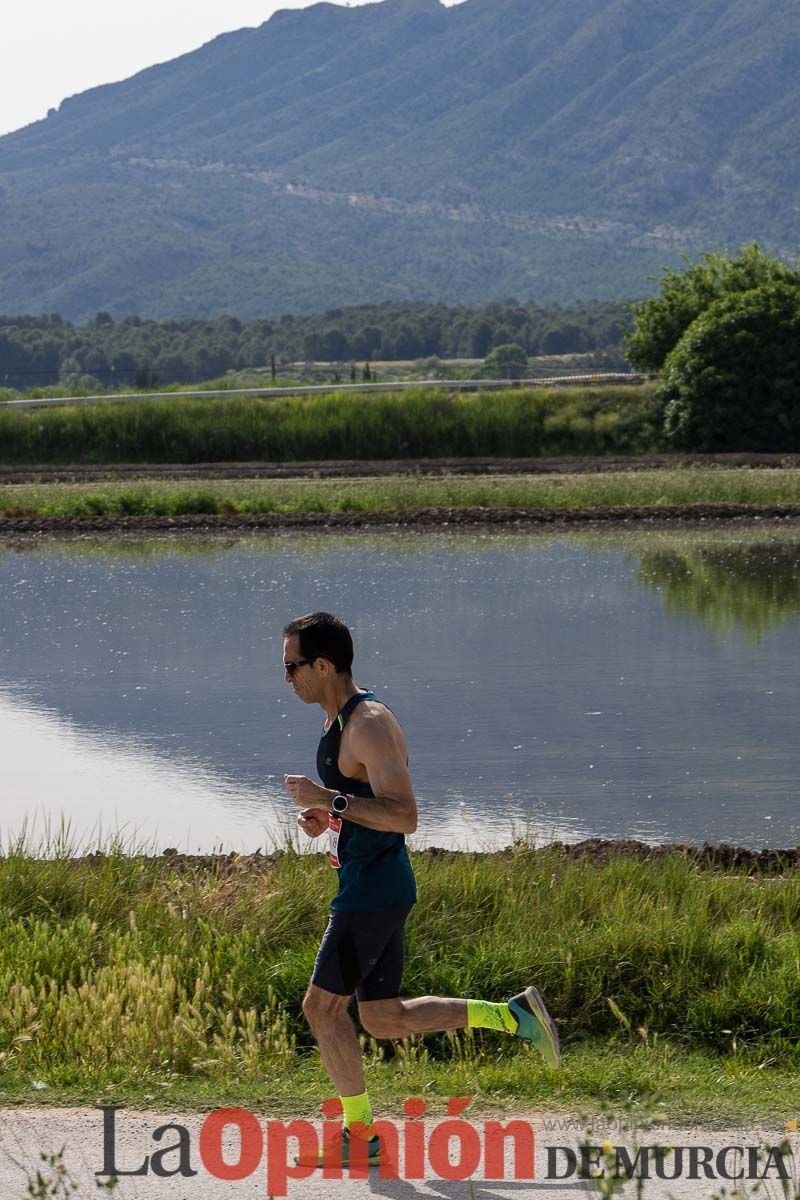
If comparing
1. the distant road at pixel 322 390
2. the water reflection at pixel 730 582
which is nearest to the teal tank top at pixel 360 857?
the water reflection at pixel 730 582

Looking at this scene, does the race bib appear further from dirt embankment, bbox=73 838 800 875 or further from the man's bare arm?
dirt embankment, bbox=73 838 800 875

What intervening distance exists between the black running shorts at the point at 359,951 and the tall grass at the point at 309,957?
33.9 inches

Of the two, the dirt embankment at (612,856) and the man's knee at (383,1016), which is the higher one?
the man's knee at (383,1016)

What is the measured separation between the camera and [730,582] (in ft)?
81.9

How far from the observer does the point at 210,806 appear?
13.3 meters

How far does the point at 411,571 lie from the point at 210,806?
14.1 meters

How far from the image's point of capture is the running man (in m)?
6.18

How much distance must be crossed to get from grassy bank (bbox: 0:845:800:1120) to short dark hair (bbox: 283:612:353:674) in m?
1.68

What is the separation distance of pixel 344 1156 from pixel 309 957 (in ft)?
7.18

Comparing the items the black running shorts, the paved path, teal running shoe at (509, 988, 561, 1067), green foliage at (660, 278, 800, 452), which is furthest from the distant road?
the paved path

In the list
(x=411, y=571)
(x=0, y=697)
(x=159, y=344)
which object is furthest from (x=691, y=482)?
(x=159, y=344)

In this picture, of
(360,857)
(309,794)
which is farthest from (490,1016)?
(309,794)

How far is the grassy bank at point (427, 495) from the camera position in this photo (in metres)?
34.8

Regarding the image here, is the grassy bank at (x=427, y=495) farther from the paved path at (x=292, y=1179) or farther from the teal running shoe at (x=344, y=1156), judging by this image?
the teal running shoe at (x=344, y=1156)
